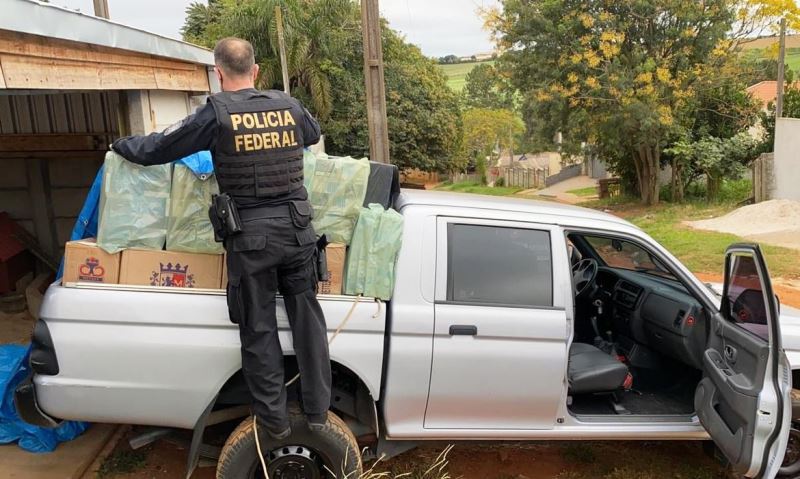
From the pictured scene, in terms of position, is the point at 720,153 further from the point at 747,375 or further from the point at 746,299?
the point at 747,375

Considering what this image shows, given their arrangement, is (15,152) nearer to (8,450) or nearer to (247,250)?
(8,450)

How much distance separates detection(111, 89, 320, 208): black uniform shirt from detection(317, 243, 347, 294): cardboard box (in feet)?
1.19

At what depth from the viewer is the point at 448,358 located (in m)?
3.19

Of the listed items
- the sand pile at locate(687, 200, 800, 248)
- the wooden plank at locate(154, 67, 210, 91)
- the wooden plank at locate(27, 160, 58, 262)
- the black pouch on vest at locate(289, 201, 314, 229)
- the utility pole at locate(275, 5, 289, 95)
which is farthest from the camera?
the utility pole at locate(275, 5, 289, 95)

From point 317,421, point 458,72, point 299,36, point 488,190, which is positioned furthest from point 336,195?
point 458,72

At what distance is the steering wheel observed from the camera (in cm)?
454

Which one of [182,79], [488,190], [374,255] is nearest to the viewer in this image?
[374,255]

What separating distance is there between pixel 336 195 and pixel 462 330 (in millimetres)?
974

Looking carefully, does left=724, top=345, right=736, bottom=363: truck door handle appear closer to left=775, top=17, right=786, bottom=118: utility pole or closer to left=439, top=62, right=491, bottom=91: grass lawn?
left=775, top=17, right=786, bottom=118: utility pole

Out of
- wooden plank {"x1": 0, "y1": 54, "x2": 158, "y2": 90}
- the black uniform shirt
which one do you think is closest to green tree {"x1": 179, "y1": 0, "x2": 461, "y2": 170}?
wooden plank {"x1": 0, "y1": 54, "x2": 158, "y2": 90}

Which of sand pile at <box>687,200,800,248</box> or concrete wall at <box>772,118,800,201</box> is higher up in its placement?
concrete wall at <box>772,118,800,201</box>

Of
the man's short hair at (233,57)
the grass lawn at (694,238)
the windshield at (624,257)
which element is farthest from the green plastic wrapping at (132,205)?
the grass lawn at (694,238)

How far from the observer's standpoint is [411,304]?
3.18 meters

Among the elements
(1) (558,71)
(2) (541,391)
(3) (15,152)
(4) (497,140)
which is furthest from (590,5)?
(4) (497,140)
